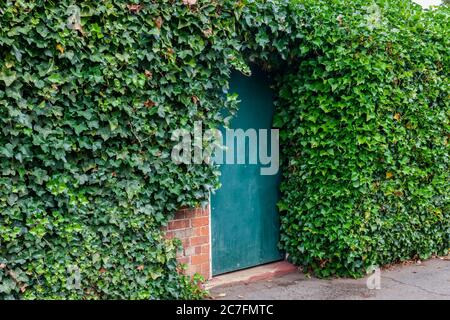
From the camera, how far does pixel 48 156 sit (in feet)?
10.7

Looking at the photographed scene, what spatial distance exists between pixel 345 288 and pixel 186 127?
249 cm

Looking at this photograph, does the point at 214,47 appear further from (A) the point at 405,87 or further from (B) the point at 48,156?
(A) the point at 405,87

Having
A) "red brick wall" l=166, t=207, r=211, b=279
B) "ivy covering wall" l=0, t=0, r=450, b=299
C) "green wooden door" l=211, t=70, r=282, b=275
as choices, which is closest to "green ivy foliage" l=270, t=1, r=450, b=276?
"ivy covering wall" l=0, t=0, r=450, b=299

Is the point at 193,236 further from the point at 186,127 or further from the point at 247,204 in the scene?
the point at 186,127

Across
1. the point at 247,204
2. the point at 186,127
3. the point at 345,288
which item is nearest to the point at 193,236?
the point at 247,204

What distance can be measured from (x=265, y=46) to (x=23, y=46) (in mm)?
2509

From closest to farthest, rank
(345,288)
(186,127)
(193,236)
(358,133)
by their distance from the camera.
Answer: (186,127), (193,236), (345,288), (358,133)

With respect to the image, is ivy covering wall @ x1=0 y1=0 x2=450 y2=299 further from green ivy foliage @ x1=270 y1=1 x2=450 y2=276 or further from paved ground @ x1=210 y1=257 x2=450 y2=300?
paved ground @ x1=210 y1=257 x2=450 y2=300

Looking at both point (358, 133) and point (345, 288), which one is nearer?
point (345, 288)

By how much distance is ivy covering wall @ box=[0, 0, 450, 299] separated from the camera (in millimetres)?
3191

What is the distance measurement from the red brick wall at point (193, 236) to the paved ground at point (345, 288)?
35cm

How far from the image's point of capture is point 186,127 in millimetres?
4008

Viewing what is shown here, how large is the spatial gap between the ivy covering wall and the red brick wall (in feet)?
0.60
